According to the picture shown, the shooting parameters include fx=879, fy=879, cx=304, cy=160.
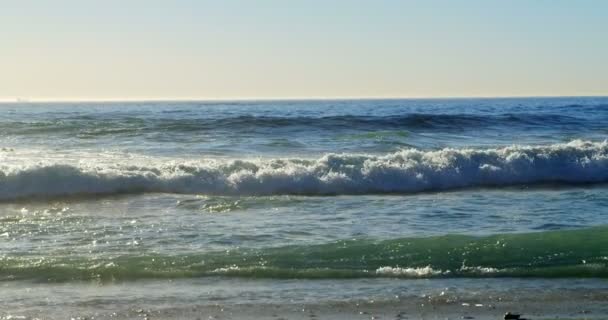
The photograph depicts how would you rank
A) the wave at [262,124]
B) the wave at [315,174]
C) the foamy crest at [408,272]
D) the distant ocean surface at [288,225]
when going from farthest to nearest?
the wave at [262,124] → the wave at [315,174] → the foamy crest at [408,272] → the distant ocean surface at [288,225]

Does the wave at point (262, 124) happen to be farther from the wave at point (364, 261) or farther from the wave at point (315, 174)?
the wave at point (364, 261)

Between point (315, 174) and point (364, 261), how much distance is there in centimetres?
941

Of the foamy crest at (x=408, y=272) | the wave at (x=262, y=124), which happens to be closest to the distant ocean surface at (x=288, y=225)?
the foamy crest at (x=408, y=272)

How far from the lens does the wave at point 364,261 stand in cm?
1059

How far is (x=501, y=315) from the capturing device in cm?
872

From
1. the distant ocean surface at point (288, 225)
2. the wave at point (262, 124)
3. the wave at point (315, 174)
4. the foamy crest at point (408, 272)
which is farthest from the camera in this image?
the wave at point (262, 124)

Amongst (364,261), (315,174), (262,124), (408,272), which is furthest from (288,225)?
(262,124)

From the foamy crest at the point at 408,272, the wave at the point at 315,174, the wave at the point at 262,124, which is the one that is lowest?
the foamy crest at the point at 408,272

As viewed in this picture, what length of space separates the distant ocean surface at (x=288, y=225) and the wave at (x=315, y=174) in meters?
0.05

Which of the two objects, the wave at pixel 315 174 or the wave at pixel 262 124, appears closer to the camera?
the wave at pixel 315 174

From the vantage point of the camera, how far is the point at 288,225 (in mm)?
13922

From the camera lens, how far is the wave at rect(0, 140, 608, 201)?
19188 millimetres

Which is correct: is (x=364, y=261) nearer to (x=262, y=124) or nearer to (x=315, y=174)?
(x=315, y=174)

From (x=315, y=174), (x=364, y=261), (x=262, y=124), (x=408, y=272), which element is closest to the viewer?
(x=408, y=272)
